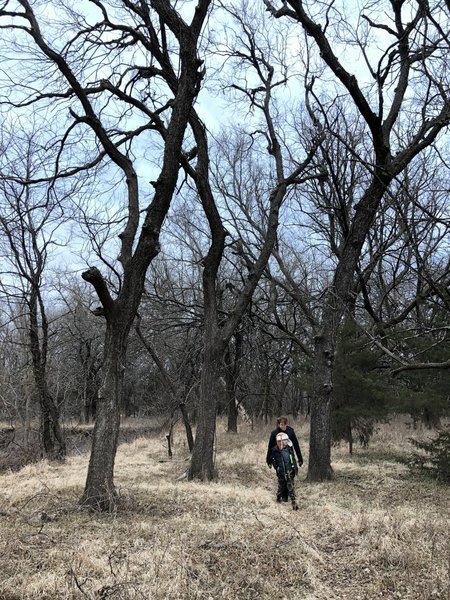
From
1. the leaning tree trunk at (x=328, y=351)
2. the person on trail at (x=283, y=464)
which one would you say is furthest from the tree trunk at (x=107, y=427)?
the leaning tree trunk at (x=328, y=351)

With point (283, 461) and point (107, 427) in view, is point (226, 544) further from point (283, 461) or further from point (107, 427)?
point (283, 461)

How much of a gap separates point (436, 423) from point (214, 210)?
9.14 meters

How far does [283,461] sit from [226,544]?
10.7 ft

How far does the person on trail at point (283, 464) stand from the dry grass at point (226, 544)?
0.99 feet

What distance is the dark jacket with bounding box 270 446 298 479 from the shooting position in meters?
8.02

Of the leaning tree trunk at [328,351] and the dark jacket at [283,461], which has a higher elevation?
the leaning tree trunk at [328,351]

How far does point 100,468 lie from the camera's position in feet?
22.6

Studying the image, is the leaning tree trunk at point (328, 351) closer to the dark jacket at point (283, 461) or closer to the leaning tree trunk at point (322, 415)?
the leaning tree trunk at point (322, 415)

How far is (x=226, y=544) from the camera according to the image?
505cm

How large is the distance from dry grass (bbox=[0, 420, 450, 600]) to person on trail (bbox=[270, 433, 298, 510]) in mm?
301

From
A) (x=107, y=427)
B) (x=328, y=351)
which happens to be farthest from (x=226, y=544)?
(x=328, y=351)

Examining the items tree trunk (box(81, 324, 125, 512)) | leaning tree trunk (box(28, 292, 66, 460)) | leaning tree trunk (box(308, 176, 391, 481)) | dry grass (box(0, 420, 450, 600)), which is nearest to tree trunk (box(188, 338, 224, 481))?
dry grass (box(0, 420, 450, 600))

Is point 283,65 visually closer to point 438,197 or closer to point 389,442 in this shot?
point 438,197

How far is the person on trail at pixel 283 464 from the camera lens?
7.96m
